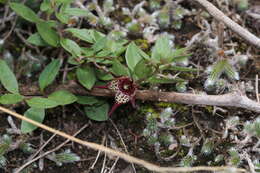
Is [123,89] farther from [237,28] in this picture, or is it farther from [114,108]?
[237,28]

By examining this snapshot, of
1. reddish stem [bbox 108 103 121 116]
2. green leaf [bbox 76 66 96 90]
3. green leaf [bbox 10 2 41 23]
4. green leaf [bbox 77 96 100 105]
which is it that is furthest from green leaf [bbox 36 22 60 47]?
reddish stem [bbox 108 103 121 116]

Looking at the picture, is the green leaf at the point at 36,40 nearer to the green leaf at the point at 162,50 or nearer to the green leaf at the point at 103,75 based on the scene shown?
the green leaf at the point at 103,75

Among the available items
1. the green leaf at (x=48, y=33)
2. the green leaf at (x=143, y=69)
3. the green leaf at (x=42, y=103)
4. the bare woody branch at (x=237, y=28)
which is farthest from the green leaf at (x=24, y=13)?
the bare woody branch at (x=237, y=28)

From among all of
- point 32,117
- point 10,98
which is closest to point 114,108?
point 32,117

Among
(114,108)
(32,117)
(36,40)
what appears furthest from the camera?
(36,40)

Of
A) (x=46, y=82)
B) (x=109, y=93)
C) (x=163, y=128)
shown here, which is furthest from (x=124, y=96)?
(x=46, y=82)
